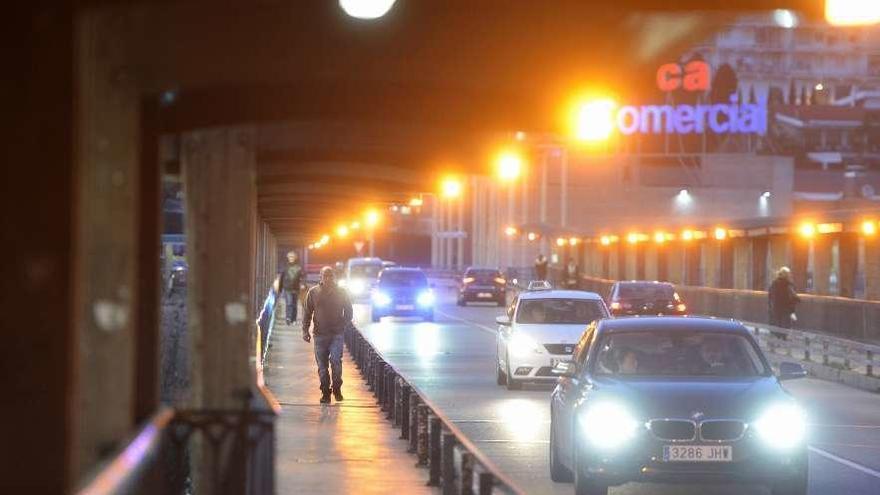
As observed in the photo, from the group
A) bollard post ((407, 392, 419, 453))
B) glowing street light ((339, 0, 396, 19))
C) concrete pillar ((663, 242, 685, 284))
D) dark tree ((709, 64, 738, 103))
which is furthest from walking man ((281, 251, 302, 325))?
dark tree ((709, 64, 738, 103))

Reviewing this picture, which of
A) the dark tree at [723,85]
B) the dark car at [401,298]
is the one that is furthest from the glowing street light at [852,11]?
the dark tree at [723,85]

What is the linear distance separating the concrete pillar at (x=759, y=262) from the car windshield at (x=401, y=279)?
10.6 metres

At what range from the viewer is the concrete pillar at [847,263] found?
46000 millimetres

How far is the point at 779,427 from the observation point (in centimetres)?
1446

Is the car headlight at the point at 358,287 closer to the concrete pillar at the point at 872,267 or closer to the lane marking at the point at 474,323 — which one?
the lane marking at the point at 474,323

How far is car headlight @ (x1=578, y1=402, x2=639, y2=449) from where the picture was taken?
1447cm

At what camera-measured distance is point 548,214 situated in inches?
4419

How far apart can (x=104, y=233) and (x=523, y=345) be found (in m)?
20.0

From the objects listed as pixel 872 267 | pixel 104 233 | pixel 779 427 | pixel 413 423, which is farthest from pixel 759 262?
pixel 104 233

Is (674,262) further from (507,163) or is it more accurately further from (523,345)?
(507,163)

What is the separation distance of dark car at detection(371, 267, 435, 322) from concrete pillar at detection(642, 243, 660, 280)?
16.7 m

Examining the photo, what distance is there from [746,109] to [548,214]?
72.3ft

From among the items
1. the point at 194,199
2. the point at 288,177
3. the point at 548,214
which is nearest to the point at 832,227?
the point at 288,177

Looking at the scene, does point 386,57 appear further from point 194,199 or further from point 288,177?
point 288,177
